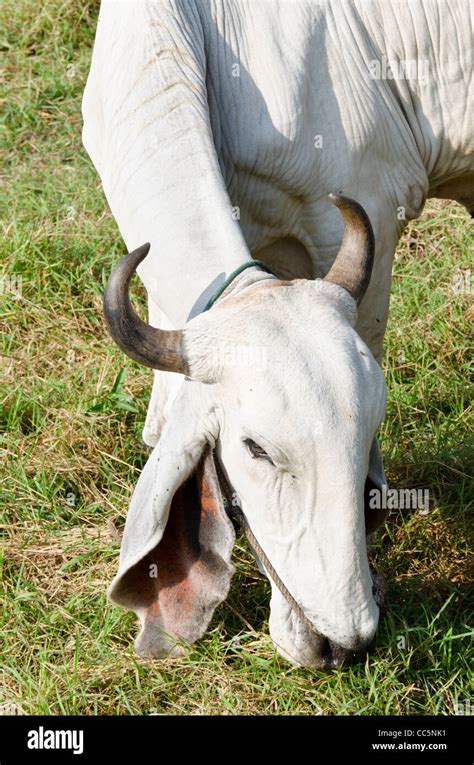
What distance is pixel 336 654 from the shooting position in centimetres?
396

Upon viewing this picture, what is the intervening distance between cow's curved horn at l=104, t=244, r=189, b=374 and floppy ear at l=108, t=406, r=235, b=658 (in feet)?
1.07

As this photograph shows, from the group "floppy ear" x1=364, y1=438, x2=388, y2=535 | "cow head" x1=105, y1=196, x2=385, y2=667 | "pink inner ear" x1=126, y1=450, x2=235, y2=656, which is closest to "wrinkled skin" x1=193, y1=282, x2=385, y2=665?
"cow head" x1=105, y1=196, x2=385, y2=667

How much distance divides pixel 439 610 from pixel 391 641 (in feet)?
1.10

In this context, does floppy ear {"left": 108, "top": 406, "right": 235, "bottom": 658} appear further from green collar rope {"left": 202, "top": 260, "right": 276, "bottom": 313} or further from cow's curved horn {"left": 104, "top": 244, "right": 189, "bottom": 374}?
green collar rope {"left": 202, "top": 260, "right": 276, "bottom": 313}

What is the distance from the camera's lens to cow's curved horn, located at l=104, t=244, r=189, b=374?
144 inches

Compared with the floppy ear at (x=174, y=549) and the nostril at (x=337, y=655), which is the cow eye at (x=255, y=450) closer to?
the floppy ear at (x=174, y=549)

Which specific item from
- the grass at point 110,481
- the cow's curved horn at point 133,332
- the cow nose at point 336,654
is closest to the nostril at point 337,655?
the cow nose at point 336,654

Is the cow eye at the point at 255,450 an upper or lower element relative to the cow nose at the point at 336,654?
upper

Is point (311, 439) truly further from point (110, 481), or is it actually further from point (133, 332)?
point (110, 481)

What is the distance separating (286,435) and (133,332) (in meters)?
0.55

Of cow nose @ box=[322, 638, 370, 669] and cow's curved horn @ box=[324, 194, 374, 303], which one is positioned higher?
cow's curved horn @ box=[324, 194, 374, 303]

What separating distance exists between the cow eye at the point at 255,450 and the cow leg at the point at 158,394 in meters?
0.78

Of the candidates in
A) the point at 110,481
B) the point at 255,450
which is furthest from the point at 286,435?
the point at 110,481

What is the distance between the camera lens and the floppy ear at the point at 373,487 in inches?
155
